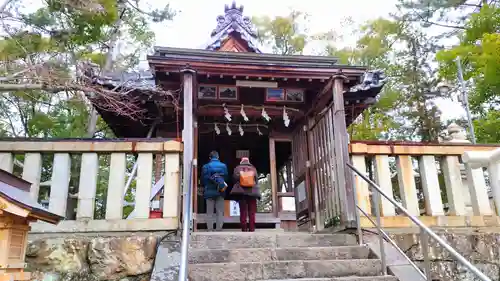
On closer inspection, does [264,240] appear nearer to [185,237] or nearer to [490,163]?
[185,237]

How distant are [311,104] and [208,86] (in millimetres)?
2104

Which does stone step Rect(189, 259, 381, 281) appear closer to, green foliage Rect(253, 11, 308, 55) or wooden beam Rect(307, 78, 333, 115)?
wooden beam Rect(307, 78, 333, 115)

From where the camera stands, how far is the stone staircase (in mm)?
4508

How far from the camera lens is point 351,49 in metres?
19.2

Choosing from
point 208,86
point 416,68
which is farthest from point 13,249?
point 416,68

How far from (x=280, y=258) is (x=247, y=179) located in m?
2.30

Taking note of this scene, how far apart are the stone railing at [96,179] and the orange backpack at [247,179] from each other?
163cm

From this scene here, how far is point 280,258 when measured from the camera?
197 inches

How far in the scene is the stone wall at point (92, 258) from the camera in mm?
4836

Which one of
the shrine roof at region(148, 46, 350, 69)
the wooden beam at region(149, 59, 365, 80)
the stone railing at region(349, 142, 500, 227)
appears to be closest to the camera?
the stone railing at region(349, 142, 500, 227)

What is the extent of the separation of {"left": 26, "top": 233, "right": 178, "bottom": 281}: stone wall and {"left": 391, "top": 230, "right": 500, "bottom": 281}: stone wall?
3472 millimetres

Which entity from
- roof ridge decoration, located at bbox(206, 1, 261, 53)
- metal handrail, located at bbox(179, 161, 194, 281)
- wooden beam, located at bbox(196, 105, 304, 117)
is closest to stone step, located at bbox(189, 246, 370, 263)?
metal handrail, located at bbox(179, 161, 194, 281)

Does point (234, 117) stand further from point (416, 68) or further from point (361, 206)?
point (416, 68)

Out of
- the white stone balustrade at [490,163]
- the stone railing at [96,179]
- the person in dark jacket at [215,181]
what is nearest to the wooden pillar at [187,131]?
the stone railing at [96,179]
